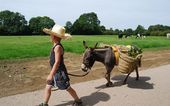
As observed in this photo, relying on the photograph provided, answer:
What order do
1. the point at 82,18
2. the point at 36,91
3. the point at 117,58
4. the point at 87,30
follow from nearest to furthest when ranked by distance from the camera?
the point at 36,91 < the point at 117,58 < the point at 87,30 < the point at 82,18

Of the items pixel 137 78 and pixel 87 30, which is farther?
pixel 87 30

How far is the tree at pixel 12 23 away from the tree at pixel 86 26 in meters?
14.7

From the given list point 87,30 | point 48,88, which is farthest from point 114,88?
point 87,30

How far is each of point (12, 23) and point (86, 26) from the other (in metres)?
22.2

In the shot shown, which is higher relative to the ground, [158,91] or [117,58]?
[117,58]

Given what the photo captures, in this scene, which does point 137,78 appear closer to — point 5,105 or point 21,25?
point 5,105

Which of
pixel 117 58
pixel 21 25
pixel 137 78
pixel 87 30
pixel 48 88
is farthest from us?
pixel 87 30

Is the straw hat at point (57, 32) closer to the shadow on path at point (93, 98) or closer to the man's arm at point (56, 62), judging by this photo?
the man's arm at point (56, 62)

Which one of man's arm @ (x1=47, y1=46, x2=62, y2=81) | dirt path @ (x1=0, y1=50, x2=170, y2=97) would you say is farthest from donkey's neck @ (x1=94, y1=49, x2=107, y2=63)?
man's arm @ (x1=47, y1=46, x2=62, y2=81)

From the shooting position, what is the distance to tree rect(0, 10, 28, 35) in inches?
3035

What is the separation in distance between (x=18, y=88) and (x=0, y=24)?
78.5 meters

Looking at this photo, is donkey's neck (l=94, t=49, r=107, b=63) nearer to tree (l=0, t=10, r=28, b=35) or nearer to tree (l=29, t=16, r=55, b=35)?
tree (l=0, t=10, r=28, b=35)

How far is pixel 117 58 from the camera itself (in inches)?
352

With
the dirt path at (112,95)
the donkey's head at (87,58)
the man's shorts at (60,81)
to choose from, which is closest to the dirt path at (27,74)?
the dirt path at (112,95)
